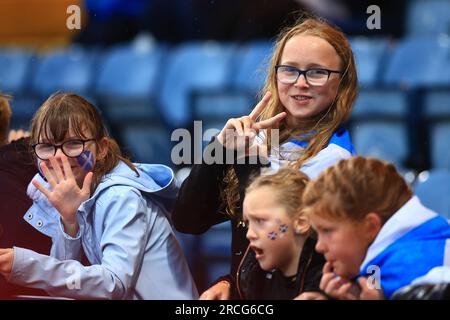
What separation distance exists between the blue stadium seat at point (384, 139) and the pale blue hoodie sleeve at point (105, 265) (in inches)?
71.5

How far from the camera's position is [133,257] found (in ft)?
6.53

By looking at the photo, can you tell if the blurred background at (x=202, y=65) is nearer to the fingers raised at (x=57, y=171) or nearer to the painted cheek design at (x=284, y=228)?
the fingers raised at (x=57, y=171)

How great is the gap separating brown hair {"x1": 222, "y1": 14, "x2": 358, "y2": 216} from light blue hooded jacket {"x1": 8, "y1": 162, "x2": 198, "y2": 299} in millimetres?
156

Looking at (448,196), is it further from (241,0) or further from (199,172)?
(241,0)

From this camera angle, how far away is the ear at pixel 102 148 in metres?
2.09

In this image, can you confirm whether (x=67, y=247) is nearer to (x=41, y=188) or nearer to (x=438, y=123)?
(x=41, y=188)

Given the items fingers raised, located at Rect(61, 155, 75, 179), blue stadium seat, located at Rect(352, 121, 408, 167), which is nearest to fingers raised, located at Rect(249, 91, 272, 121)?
fingers raised, located at Rect(61, 155, 75, 179)

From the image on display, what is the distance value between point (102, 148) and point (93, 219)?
0.51 feet

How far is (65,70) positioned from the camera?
5082mm

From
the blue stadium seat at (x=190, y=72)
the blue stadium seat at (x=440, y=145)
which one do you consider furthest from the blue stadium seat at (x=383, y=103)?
the blue stadium seat at (x=190, y=72)

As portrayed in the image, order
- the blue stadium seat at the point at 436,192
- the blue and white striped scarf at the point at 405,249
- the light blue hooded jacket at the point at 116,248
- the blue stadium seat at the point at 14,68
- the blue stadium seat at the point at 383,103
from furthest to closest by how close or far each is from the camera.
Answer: the blue stadium seat at the point at 14,68, the blue stadium seat at the point at 383,103, the blue stadium seat at the point at 436,192, the light blue hooded jacket at the point at 116,248, the blue and white striped scarf at the point at 405,249

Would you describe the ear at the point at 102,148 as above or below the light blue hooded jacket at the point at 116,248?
above

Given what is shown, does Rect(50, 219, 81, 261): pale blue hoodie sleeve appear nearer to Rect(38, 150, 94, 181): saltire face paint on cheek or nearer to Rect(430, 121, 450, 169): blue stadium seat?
Rect(38, 150, 94, 181): saltire face paint on cheek

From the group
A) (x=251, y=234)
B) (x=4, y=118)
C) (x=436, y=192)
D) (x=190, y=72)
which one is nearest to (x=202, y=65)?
(x=190, y=72)
